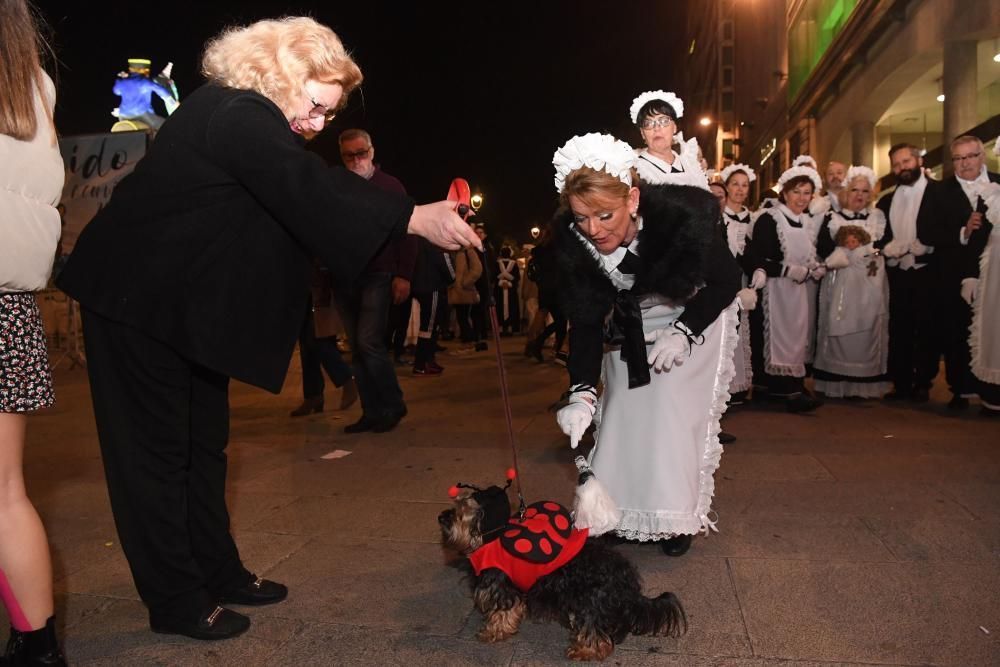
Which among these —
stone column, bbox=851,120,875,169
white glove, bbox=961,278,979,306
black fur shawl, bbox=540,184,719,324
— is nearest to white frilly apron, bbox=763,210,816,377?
white glove, bbox=961,278,979,306

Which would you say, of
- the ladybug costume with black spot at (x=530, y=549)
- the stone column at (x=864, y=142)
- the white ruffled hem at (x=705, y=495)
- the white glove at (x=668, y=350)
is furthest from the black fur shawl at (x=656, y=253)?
the stone column at (x=864, y=142)

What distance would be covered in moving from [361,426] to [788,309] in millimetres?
4077

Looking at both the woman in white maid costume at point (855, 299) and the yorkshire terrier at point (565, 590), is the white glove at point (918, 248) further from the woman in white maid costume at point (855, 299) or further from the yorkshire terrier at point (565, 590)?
the yorkshire terrier at point (565, 590)

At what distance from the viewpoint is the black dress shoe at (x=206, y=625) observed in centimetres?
258

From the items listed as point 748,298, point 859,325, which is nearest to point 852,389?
point 859,325

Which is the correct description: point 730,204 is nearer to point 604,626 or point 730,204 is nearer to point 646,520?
point 646,520

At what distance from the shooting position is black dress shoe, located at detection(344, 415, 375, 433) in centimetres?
614

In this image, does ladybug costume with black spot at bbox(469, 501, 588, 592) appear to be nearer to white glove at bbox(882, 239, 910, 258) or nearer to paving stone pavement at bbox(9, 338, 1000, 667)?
paving stone pavement at bbox(9, 338, 1000, 667)

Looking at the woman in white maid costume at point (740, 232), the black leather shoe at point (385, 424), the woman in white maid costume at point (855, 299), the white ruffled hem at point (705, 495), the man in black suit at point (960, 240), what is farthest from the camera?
the woman in white maid costume at point (855, 299)

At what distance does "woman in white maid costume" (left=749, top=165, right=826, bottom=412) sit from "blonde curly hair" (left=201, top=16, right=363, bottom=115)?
5319 mm

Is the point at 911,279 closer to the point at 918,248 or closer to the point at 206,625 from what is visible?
the point at 918,248

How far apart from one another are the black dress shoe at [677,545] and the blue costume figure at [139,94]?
15037 millimetres

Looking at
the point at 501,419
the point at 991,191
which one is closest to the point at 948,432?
the point at 991,191

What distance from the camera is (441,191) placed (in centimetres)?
3938
